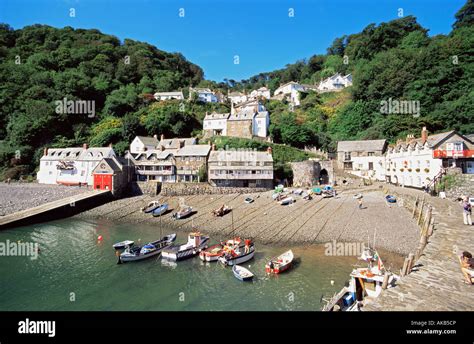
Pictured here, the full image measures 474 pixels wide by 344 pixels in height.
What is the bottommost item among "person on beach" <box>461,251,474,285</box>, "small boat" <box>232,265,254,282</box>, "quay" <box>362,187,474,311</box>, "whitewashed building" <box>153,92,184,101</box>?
"small boat" <box>232,265,254,282</box>

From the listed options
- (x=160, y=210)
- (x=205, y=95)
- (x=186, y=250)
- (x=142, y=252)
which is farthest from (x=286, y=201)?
(x=205, y=95)

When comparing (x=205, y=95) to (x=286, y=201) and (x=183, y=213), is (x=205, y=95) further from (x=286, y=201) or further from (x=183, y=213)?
(x=286, y=201)

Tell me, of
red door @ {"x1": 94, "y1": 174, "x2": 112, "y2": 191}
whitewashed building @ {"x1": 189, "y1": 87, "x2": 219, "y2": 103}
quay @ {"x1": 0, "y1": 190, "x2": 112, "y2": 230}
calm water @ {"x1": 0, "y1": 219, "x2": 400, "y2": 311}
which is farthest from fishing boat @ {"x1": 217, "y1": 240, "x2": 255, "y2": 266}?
whitewashed building @ {"x1": 189, "y1": 87, "x2": 219, "y2": 103}

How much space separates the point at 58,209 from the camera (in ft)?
113

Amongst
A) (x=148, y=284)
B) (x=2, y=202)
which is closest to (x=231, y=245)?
(x=148, y=284)

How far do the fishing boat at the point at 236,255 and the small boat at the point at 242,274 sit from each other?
4.05 feet

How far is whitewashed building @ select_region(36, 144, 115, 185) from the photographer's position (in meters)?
45.6

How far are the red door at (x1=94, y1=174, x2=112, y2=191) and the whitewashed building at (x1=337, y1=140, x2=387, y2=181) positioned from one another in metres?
39.9

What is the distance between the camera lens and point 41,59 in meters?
73.9

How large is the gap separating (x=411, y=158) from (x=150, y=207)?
36.5 meters

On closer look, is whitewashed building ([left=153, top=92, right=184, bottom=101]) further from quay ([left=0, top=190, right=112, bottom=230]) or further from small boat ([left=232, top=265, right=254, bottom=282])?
small boat ([left=232, top=265, right=254, bottom=282])

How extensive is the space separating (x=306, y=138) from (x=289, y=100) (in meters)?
32.5

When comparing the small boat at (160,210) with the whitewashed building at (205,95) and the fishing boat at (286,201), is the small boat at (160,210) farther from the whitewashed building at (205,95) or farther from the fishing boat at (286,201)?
the whitewashed building at (205,95)
